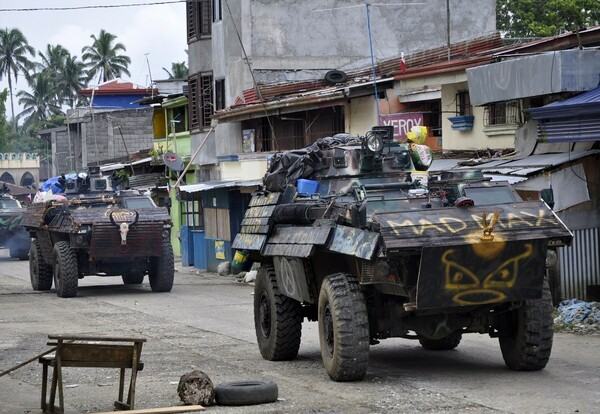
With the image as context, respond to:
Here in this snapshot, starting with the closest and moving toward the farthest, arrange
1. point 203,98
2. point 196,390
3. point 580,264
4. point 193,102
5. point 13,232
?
point 196,390 < point 580,264 < point 203,98 < point 193,102 < point 13,232

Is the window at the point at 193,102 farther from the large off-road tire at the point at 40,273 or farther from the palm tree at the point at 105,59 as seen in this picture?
the palm tree at the point at 105,59

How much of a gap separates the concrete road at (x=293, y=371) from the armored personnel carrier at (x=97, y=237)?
8.92 feet

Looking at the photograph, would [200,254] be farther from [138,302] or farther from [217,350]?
[217,350]

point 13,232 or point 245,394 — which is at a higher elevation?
point 13,232

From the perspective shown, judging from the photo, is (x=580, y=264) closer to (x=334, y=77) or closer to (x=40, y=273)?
(x=334, y=77)

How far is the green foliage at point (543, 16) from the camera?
3688cm

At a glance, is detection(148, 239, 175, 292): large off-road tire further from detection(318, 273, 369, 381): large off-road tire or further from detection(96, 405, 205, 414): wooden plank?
detection(96, 405, 205, 414): wooden plank

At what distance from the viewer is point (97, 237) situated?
71.6ft

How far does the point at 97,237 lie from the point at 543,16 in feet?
72.0

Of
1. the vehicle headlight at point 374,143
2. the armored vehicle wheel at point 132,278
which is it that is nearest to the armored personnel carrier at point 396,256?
the vehicle headlight at point 374,143

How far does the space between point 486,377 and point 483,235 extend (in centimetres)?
153

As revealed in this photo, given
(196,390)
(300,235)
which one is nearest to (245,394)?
(196,390)

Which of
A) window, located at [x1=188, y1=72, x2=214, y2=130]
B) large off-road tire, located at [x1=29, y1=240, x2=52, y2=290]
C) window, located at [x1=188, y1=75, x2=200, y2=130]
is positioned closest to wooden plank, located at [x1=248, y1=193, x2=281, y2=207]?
large off-road tire, located at [x1=29, y1=240, x2=52, y2=290]

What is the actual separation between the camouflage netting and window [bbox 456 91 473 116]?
7755mm
